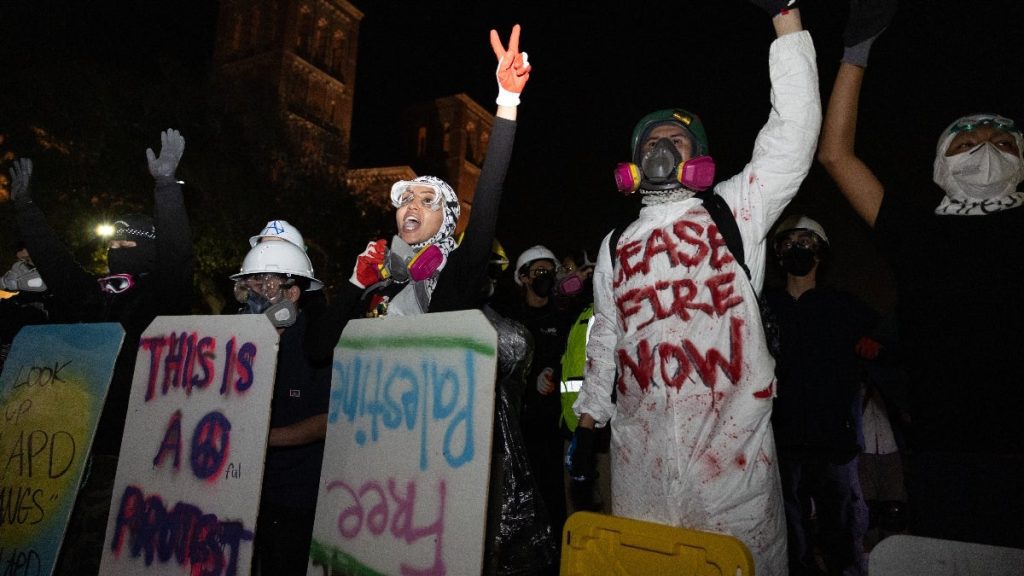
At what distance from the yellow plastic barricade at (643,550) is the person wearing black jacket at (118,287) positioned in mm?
2382

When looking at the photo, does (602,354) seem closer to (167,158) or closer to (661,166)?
(661,166)

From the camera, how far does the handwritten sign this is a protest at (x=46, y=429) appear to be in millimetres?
2855

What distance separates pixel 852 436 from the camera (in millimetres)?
3570

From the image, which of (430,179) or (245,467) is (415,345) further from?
(430,179)

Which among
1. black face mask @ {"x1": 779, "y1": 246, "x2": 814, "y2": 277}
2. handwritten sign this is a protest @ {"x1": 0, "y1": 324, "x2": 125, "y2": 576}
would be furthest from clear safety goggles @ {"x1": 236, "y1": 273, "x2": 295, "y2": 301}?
black face mask @ {"x1": 779, "y1": 246, "x2": 814, "y2": 277}

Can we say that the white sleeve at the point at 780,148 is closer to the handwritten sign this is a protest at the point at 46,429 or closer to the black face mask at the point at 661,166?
the black face mask at the point at 661,166

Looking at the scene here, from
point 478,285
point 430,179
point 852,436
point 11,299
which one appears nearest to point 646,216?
point 478,285

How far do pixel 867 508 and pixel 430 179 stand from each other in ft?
10.3

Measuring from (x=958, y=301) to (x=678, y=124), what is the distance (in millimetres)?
1138

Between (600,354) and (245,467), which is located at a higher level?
(600,354)

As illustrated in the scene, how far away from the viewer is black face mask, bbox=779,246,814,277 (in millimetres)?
3984

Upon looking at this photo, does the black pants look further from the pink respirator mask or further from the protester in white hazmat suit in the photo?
the pink respirator mask

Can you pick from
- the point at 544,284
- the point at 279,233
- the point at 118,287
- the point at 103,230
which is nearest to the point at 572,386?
the point at 544,284

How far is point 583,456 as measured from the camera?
95.7 inches
